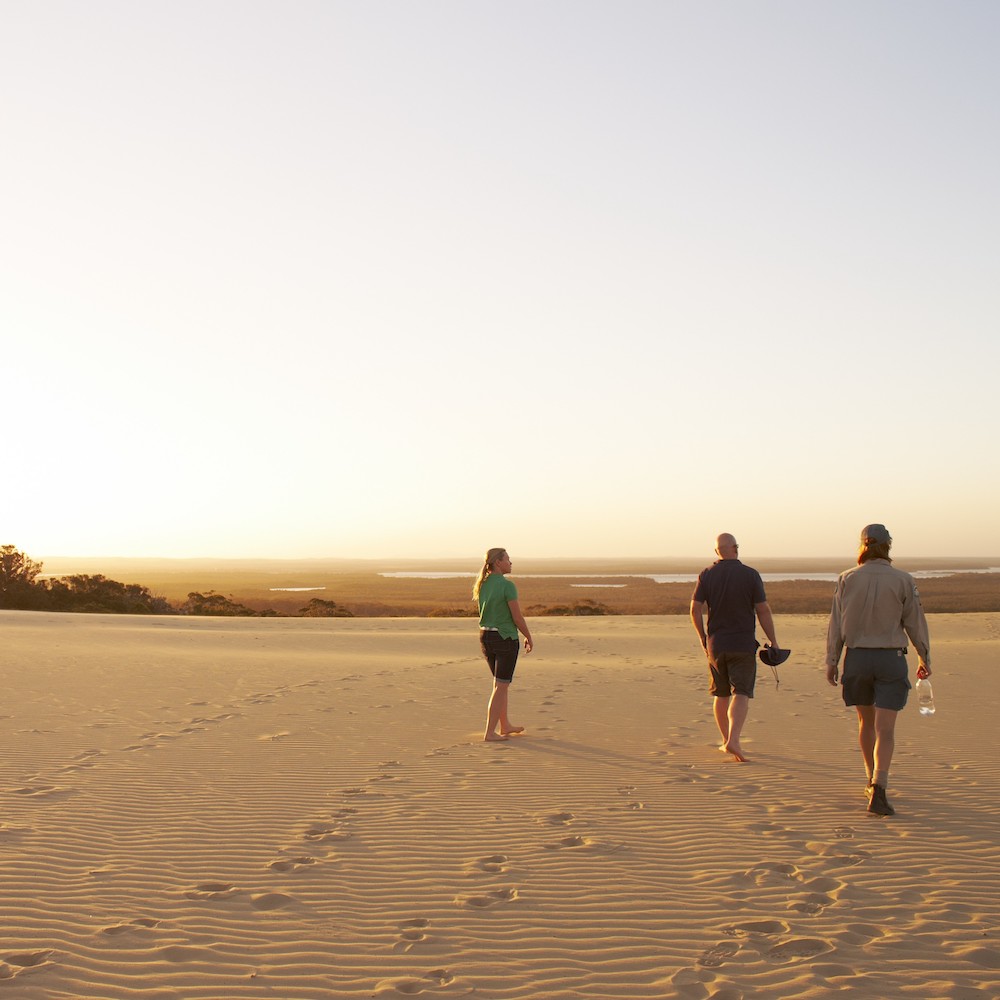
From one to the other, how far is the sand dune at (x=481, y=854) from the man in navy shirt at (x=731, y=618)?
2.78ft

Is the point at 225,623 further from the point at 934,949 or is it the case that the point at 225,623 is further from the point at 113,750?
the point at 934,949

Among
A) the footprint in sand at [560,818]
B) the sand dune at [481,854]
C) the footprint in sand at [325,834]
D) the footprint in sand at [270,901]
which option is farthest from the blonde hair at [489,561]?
the footprint in sand at [270,901]

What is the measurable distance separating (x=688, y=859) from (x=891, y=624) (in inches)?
91.1

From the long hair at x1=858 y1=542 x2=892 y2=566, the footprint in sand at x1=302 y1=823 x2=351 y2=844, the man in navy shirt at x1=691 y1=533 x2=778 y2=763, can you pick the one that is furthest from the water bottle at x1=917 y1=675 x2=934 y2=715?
the footprint in sand at x1=302 y1=823 x2=351 y2=844

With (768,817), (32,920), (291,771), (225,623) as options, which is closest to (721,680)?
(768,817)

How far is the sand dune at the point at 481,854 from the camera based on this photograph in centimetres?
457

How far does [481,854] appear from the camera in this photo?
635cm

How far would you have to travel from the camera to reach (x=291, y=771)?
29.1 feet

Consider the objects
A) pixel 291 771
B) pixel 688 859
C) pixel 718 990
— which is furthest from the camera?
pixel 291 771

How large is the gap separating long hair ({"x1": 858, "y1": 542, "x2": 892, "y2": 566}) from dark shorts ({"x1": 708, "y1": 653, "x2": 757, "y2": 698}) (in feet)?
5.97

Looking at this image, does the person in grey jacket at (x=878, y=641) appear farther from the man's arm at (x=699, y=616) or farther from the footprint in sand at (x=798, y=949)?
the footprint in sand at (x=798, y=949)

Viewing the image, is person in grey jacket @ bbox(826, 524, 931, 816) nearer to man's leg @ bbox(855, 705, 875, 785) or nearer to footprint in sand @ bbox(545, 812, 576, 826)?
man's leg @ bbox(855, 705, 875, 785)

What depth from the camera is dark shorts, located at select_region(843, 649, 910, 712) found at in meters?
6.95

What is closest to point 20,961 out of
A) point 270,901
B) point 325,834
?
point 270,901
